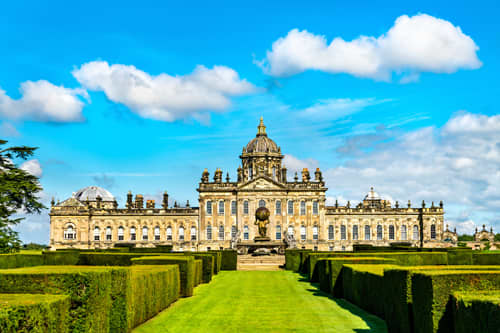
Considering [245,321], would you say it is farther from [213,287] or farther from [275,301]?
[213,287]

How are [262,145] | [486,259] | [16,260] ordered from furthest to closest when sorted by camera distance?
1. [262,145]
2. [486,259]
3. [16,260]

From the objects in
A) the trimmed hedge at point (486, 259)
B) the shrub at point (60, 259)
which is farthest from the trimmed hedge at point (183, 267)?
the trimmed hedge at point (486, 259)

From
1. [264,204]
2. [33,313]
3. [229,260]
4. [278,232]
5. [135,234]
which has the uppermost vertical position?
[264,204]

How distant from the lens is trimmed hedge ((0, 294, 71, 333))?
8117mm

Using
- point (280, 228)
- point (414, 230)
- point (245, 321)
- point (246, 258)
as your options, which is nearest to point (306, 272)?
point (246, 258)

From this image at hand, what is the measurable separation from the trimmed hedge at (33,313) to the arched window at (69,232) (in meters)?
65.3

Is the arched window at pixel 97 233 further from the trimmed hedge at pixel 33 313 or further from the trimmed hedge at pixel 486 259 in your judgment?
the trimmed hedge at pixel 33 313

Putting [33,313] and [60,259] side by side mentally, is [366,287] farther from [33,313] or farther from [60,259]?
[60,259]

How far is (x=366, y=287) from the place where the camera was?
18.0 metres

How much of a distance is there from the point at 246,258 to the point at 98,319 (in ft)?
115

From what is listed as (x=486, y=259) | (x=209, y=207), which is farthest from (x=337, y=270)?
(x=209, y=207)

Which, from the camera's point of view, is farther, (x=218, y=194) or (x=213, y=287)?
(x=218, y=194)

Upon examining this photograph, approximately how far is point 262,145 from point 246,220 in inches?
479

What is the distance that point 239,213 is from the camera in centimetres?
7006
